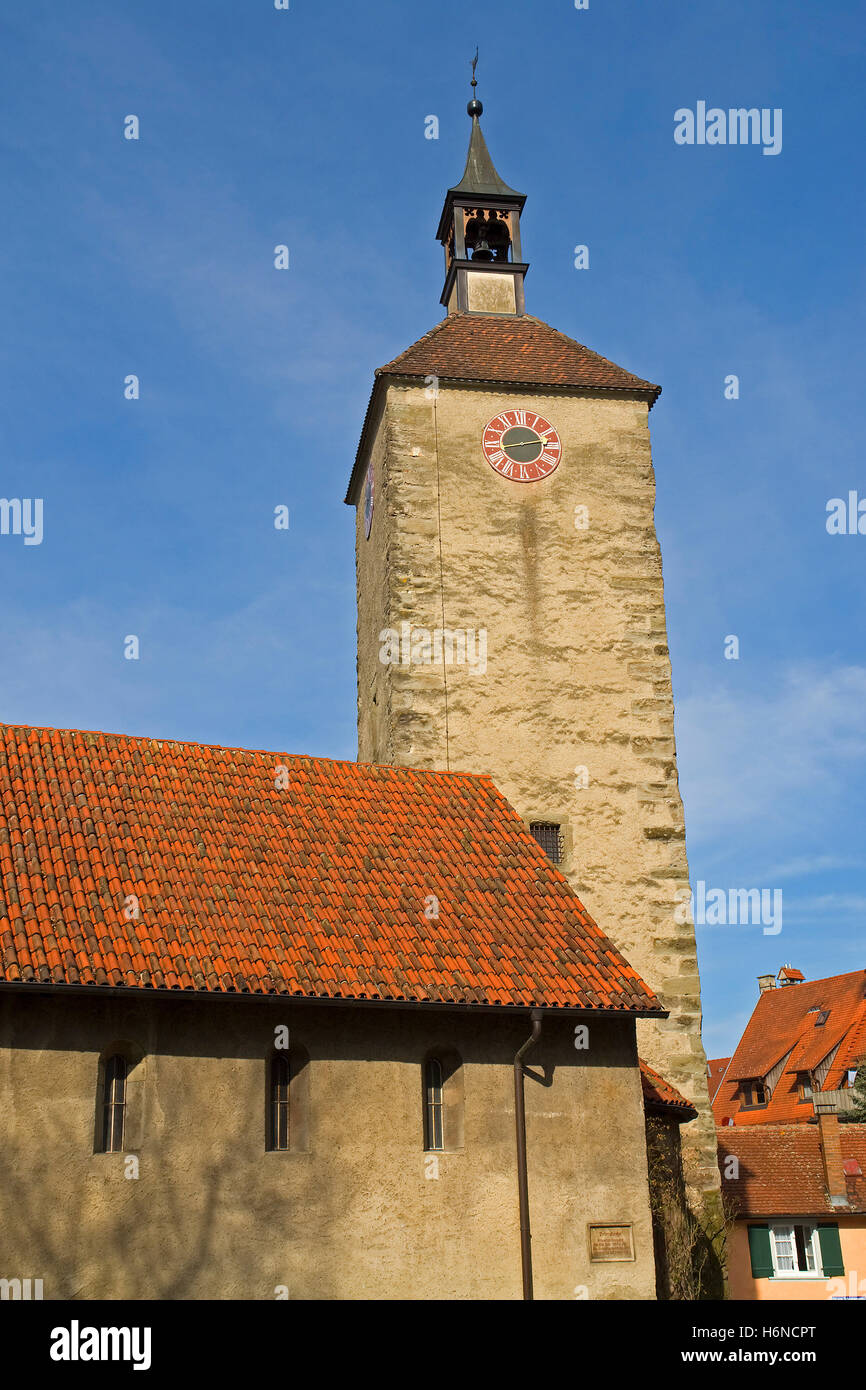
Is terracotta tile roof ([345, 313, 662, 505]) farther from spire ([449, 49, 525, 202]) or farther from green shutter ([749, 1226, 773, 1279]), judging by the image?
green shutter ([749, 1226, 773, 1279])

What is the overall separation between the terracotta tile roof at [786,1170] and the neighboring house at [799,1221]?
21mm

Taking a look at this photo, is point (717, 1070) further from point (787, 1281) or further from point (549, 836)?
point (549, 836)

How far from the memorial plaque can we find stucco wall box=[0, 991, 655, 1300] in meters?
0.10

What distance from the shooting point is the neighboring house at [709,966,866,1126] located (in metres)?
41.1

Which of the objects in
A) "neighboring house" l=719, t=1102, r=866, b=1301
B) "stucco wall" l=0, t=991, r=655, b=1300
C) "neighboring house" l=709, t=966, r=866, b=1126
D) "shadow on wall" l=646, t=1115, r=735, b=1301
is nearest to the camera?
"stucco wall" l=0, t=991, r=655, b=1300

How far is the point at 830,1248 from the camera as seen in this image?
90.7 feet

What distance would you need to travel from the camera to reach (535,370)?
23.4 meters

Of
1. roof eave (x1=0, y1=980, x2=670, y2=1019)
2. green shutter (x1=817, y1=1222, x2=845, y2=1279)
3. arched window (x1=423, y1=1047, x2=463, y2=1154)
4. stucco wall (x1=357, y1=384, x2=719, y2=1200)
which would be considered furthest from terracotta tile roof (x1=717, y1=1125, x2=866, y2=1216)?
arched window (x1=423, y1=1047, x2=463, y2=1154)

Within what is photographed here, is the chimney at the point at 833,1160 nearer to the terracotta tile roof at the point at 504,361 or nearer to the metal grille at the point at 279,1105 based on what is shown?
the terracotta tile roof at the point at 504,361

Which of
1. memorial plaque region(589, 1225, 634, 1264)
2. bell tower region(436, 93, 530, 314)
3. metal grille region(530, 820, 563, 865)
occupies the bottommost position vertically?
memorial plaque region(589, 1225, 634, 1264)

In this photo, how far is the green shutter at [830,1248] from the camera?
89.8 ft

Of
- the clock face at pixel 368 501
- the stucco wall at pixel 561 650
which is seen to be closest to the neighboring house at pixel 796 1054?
the stucco wall at pixel 561 650
